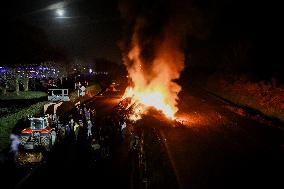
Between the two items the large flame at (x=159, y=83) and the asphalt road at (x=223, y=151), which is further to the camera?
the large flame at (x=159, y=83)

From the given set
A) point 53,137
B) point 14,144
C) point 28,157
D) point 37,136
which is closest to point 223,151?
point 53,137

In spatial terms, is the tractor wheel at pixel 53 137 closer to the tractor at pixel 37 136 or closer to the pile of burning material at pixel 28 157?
the tractor at pixel 37 136

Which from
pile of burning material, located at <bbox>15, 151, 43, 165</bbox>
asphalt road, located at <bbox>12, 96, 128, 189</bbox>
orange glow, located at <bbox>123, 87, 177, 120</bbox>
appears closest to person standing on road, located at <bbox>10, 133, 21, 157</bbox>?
pile of burning material, located at <bbox>15, 151, 43, 165</bbox>

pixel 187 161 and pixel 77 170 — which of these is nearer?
pixel 77 170

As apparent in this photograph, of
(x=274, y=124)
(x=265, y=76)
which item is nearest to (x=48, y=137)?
(x=274, y=124)

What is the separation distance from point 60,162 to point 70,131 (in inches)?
155

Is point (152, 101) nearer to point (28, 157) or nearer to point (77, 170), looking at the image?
point (28, 157)

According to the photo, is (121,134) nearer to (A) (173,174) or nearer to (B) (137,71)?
(A) (173,174)

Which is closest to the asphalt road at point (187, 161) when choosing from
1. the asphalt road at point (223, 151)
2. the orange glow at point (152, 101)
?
the asphalt road at point (223, 151)

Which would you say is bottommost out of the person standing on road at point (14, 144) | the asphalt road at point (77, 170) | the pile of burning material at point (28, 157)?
the asphalt road at point (77, 170)

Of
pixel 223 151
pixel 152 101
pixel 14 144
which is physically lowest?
pixel 223 151

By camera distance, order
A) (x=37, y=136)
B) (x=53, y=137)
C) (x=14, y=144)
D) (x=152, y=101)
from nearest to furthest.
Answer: (x=37, y=136) → (x=53, y=137) → (x=14, y=144) → (x=152, y=101)

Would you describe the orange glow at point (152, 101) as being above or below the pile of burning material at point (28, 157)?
above

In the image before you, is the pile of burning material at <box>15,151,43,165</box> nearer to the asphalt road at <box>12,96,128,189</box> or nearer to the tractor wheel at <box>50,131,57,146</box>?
the asphalt road at <box>12,96,128,189</box>
